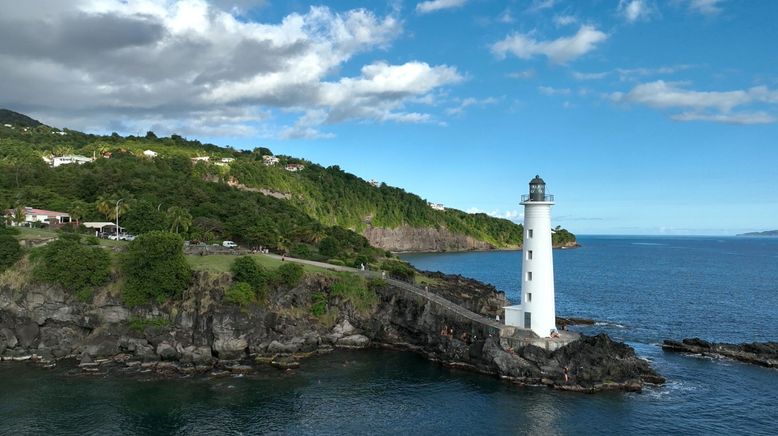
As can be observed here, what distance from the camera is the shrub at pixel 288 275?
51406 millimetres

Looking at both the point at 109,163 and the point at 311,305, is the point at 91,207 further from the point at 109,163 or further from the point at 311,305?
the point at 311,305

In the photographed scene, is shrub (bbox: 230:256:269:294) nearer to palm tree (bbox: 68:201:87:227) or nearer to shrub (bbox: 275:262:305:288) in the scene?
shrub (bbox: 275:262:305:288)

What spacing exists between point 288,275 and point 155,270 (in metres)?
12.1

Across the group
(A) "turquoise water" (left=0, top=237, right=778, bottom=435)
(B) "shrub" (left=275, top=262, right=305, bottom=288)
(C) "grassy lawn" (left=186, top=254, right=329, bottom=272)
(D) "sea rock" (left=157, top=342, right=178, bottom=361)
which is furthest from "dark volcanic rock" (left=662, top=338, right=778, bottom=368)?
(D) "sea rock" (left=157, top=342, right=178, bottom=361)

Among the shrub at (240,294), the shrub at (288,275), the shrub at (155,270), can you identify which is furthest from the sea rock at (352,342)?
the shrub at (155,270)

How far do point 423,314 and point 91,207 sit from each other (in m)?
56.8

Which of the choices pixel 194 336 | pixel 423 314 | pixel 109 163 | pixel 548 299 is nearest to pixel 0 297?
pixel 194 336

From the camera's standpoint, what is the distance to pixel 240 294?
47156 mm

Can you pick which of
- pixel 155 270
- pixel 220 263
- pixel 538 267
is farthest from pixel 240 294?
pixel 538 267

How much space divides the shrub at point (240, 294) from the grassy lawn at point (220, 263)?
3.28 meters

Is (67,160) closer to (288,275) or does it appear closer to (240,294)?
(288,275)

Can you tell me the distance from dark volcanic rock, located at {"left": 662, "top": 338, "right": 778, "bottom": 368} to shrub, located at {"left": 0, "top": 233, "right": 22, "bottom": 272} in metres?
63.6

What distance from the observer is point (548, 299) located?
4294cm

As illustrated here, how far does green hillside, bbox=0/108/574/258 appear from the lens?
77.0 meters
